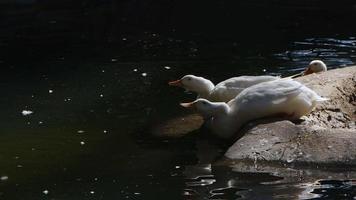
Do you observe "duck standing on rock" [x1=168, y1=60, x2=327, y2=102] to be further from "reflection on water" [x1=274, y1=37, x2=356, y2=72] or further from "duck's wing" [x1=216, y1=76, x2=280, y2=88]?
"reflection on water" [x1=274, y1=37, x2=356, y2=72]

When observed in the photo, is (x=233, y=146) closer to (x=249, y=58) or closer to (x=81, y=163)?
(x=81, y=163)

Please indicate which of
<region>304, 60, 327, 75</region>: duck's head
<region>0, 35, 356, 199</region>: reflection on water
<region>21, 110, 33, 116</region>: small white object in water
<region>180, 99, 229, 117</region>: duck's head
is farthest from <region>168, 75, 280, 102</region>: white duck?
<region>21, 110, 33, 116</region>: small white object in water

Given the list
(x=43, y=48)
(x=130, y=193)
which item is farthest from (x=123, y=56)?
(x=130, y=193)

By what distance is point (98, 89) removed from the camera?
8352 mm

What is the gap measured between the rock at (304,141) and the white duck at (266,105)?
0.12m

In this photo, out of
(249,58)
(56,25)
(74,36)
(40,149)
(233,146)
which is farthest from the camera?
(56,25)

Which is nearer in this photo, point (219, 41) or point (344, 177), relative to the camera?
point (344, 177)

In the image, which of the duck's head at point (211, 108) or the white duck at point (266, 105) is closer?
the white duck at point (266, 105)

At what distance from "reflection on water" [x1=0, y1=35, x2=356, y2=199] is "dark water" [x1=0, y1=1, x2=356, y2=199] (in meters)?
0.01

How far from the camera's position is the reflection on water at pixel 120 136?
208 inches

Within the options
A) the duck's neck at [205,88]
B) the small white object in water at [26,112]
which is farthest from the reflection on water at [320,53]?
the small white object in water at [26,112]

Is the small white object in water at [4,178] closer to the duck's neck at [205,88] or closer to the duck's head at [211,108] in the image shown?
the duck's head at [211,108]

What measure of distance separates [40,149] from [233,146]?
1752 millimetres

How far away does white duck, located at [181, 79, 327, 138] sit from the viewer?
243 inches
